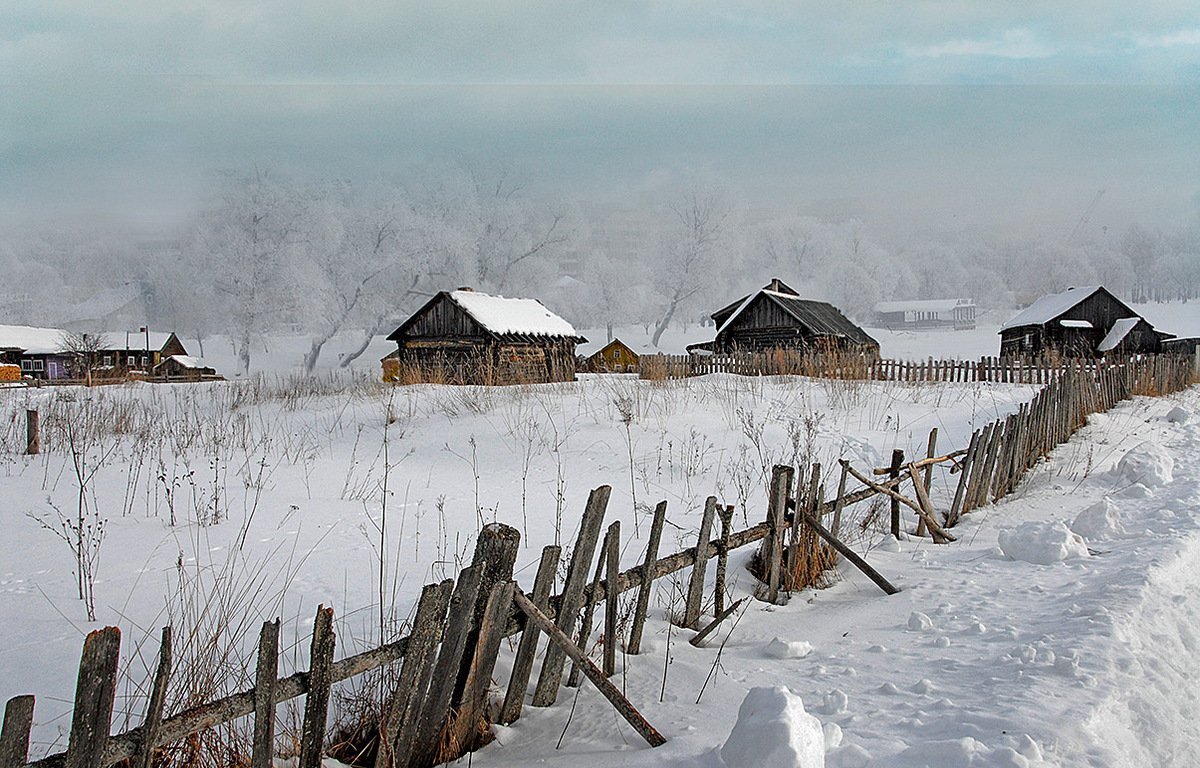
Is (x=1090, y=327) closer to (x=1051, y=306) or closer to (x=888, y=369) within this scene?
(x=1051, y=306)

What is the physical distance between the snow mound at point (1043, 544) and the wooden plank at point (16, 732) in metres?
4.72

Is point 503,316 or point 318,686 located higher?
point 503,316

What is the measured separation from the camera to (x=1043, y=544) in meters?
4.30

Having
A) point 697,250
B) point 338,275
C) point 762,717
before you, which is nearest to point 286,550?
point 762,717

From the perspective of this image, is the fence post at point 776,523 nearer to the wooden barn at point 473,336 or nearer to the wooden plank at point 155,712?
the wooden plank at point 155,712

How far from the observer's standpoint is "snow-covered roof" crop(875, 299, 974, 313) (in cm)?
6550

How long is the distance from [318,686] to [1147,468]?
24.7 ft

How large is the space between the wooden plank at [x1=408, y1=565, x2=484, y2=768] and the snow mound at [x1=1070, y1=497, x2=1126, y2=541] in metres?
4.42

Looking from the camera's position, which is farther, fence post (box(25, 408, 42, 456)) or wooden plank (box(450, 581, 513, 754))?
fence post (box(25, 408, 42, 456))

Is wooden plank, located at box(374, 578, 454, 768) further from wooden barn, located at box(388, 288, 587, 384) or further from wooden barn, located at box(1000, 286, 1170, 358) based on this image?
wooden barn, located at box(1000, 286, 1170, 358)

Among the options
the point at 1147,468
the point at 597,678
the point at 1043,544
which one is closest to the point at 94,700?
the point at 597,678

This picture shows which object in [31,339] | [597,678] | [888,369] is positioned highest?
[31,339]

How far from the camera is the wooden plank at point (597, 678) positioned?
231cm

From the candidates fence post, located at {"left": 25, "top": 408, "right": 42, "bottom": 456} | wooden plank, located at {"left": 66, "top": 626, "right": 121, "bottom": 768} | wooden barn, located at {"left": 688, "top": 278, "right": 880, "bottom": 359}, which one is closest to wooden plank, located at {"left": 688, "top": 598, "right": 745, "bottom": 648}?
wooden plank, located at {"left": 66, "top": 626, "right": 121, "bottom": 768}
